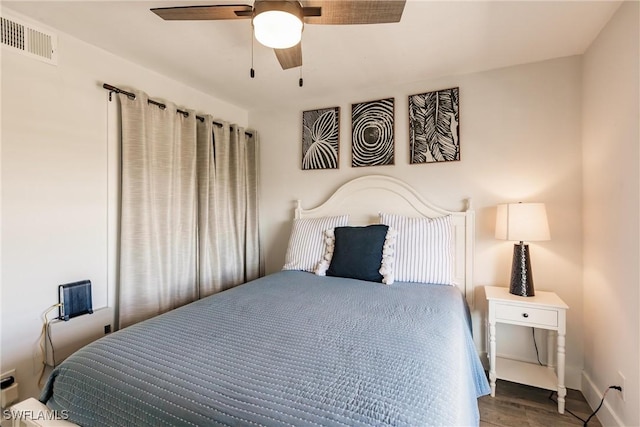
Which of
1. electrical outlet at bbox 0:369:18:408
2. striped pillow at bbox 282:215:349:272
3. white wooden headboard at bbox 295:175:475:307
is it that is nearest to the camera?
electrical outlet at bbox 0:369:18:408

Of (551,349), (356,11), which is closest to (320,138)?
(356,11)

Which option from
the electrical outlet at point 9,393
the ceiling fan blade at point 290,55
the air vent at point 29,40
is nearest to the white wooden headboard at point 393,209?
the ceiling fan blade at point 290,55

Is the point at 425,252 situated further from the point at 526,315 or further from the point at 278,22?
the point at 278,22

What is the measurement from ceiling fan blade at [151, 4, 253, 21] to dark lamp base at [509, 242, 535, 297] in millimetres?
2188

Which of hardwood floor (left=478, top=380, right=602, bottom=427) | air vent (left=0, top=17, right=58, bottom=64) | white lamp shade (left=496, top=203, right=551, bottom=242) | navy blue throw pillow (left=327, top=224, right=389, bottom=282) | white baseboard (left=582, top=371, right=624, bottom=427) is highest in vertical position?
air vent (left=0, top=17, right=58, bottom=64)

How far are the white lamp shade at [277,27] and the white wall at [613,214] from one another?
5.50ft

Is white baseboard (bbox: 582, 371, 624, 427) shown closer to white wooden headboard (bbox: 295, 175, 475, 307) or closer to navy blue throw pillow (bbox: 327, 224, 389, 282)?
white wooden headboard (bbox: 295, 175, 475, 307)

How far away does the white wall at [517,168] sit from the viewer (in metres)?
2.12

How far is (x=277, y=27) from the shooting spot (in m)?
1.26

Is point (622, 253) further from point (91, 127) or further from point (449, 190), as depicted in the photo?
point (91, 127)

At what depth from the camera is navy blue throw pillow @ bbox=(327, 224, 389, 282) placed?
2.20 m

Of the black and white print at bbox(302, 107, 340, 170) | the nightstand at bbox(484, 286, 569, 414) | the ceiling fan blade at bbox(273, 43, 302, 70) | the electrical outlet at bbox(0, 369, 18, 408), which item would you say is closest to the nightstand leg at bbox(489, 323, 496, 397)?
the nightstand at bbox(484, 286, 569, 414)

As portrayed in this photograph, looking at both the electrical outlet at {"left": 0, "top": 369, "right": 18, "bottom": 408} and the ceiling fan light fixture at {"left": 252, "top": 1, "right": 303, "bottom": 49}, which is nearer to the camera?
the ceiling fan light fixture at {"left": 252, "top": 1, "right": 303, "bottom": 49}

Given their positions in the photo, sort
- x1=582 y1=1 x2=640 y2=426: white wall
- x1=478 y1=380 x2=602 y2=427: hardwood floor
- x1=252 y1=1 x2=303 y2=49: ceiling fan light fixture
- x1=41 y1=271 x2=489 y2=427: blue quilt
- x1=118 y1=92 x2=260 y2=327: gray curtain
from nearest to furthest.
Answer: x1=41 y1=271 x2=489 y2=427: blue quilt
x1=252 y1=1 x2=303 y2=49: ceiling fan light fixture
x1=582 y1=1 x2=640 y2=426: white wall
x1=478 y1=380 x2=602 y2=427: hardwood floor
x1=118 y1=92 x2=260 y2=327: gray curtain
